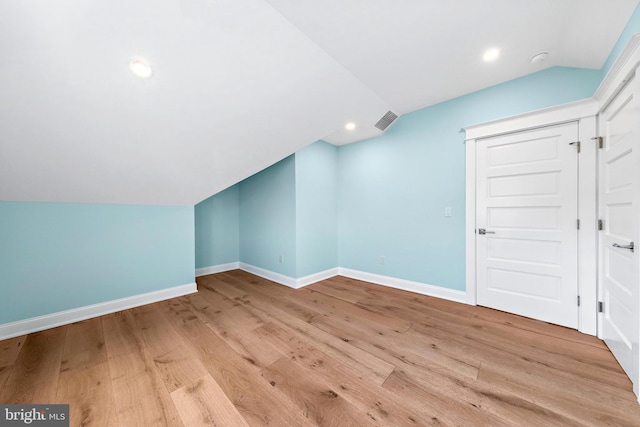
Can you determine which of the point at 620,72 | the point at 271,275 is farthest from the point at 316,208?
the point at 620,72

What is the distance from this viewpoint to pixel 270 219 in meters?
3.85

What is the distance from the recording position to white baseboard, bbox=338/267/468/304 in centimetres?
276

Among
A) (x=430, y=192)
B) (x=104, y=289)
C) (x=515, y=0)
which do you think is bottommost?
(x=104, y=289)

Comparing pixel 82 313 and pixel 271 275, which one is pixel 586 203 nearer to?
pixel 271 275

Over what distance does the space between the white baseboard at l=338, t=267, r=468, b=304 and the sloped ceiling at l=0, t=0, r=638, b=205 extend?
2.42 meters

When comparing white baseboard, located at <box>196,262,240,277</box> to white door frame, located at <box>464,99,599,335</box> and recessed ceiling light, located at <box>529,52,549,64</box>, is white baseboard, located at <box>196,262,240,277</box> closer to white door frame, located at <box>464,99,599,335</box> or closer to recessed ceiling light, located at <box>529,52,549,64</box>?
white door frame, located at <box>464,99,599,335</box>

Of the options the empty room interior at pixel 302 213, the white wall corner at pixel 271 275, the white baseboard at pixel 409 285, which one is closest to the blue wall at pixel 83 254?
the empty room interior at pixel 302 213

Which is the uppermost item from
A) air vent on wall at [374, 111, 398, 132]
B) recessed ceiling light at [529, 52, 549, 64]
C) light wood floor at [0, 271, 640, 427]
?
recessed ceiling light at [529, 52, 549, 64]

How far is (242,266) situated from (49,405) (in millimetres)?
3214

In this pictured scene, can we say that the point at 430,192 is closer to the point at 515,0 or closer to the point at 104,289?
the point at 515,0

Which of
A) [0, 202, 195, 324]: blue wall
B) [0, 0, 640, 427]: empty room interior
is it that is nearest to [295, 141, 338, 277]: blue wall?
[0, 0, 640, 427]: empty room interior

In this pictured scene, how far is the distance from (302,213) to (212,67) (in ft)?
7.15

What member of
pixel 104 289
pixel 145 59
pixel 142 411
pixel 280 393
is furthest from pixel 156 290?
pixel 145 59

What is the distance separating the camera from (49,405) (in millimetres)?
1282
